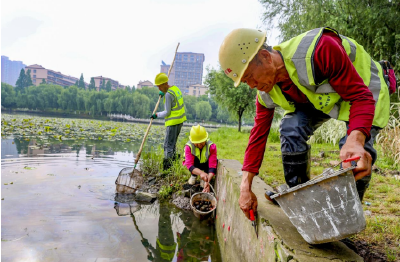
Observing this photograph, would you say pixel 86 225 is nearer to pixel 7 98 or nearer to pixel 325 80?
pixel 325 80

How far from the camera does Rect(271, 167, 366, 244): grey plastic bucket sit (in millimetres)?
1120

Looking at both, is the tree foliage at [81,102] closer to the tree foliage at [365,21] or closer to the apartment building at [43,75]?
the apartment building at [43,75]

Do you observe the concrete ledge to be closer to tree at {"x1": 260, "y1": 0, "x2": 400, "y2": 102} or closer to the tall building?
tree at {"x1": 260, "y1": 0, "x2": 400, "y2": 102}

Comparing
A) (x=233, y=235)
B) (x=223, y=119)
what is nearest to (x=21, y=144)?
(x=233, y=235)

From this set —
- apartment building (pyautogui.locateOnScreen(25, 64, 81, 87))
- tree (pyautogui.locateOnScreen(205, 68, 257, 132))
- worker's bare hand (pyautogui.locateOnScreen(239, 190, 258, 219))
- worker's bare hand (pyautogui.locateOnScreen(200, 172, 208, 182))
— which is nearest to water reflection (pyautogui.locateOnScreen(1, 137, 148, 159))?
worker's bare hand (pyautogui.locateOnScreen(200, 172, 208, 182))

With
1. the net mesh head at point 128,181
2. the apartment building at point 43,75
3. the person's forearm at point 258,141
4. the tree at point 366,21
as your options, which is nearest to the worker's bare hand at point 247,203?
the person's forearm at point 258,141

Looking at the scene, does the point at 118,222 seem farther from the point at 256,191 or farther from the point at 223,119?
the point at 223,119

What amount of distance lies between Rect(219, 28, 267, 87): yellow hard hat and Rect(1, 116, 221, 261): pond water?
1.99m

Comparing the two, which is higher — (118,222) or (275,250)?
(275,250)

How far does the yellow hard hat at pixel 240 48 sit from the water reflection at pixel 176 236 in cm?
199

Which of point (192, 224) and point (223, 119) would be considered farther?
point (223, 119)

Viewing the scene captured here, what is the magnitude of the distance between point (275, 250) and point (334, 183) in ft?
1.52

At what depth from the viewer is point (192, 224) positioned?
3.51 metres

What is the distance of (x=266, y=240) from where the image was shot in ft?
4.91
